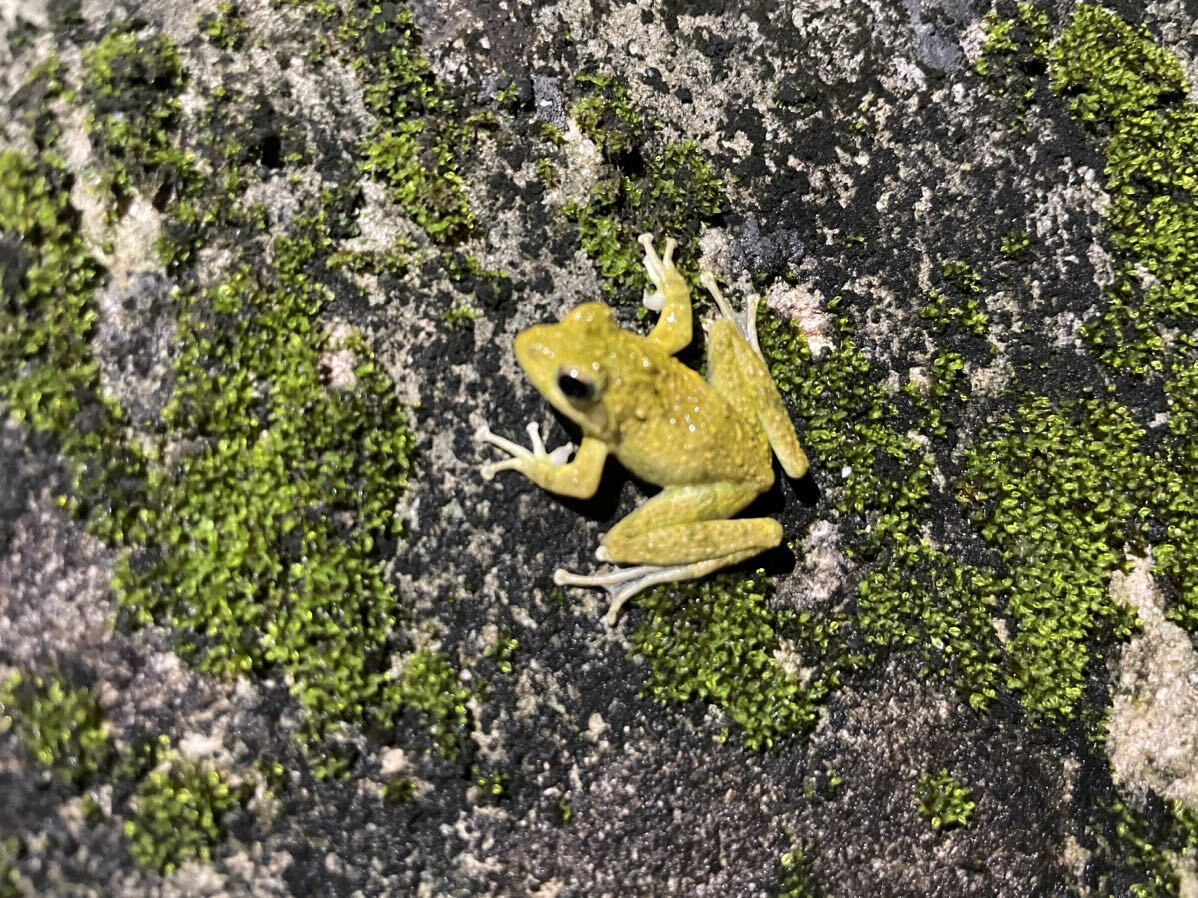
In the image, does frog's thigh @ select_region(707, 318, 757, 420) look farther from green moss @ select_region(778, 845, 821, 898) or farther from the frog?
green moss @ select_region(778, 845, 821, 898)

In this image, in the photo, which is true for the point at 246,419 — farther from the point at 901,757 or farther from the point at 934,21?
the point at 934,21

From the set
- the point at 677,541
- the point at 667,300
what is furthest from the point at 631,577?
the point at 667,300

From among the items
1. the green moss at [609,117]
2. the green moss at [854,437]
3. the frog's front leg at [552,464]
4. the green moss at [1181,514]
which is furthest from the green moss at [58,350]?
the green moss at [1181,514]

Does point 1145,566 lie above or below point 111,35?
below

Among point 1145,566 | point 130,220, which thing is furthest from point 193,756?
point 1145,566

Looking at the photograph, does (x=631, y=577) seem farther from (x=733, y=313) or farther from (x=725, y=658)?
(x=733, y=313)

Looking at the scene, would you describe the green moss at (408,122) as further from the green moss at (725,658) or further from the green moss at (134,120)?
the green moss at (725,658)
